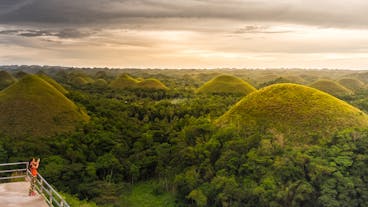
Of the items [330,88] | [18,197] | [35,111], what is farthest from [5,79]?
[18,197]

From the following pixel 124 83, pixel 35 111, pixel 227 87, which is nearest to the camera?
pixel 35 111

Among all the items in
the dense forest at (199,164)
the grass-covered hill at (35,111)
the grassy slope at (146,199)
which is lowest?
the grassy slope at (146,199)

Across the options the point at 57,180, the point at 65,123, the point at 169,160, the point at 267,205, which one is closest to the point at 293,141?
the point at 267,205

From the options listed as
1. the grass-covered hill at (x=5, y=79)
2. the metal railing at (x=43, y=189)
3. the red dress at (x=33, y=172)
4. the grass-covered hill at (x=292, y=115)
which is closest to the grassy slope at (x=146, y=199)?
the grass-covered hill at (x=292, y=115)

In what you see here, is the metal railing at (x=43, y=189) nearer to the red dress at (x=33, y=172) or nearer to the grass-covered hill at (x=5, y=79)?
the red dress at (x=33, y=172)

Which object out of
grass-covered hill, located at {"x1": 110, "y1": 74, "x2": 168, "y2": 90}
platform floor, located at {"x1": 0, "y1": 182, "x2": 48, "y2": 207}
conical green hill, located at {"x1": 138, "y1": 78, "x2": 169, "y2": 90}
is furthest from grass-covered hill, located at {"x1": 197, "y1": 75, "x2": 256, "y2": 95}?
platform floor, located at {"x1": 0, "y1": 182, "x2": 48, "y2": 207}

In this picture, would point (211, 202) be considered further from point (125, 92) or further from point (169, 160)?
point (125, 92)

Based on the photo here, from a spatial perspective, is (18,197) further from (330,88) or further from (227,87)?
(330,88)
